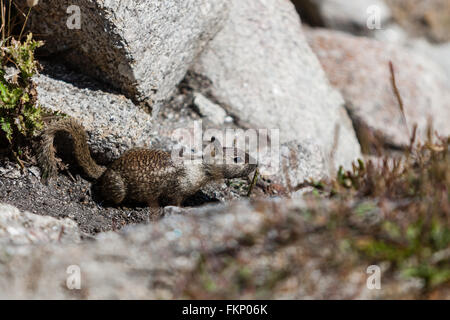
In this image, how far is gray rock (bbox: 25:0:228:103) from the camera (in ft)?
17.4

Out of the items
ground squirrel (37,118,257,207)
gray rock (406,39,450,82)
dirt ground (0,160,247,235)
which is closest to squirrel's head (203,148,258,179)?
ground squirrel (37,118,257,207)

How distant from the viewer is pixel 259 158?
6.27m

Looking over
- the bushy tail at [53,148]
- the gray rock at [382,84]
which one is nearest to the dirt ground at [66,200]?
the bushy tail at [53,148]

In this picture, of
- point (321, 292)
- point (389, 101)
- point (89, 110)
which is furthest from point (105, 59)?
point (389, 101)

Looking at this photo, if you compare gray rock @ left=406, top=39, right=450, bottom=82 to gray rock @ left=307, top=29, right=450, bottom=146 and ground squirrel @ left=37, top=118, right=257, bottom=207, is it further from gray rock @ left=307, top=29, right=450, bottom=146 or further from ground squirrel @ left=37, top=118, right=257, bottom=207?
ground squirrel @ left=37, top=118, right=257, bottom=207

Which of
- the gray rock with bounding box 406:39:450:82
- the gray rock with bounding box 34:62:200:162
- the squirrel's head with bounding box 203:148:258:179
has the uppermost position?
the gray rock with bounding box 34:62:200:162

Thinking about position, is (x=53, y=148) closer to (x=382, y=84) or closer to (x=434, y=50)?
(x=382, y=84)

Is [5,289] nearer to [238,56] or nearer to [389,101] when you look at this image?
[238,56]

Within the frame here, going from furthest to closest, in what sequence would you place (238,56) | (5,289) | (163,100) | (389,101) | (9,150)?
(389,101) → (238,56) → (163,100) → (9,150) → (5,289)

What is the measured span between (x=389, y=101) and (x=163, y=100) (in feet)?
11.8

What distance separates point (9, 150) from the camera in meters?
5.29

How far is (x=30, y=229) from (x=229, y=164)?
7.52 ft

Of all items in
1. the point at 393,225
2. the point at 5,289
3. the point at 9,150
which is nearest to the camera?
the point at 5,289

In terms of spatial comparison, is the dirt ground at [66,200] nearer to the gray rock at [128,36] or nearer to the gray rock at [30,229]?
the gray rock at [30,229]
